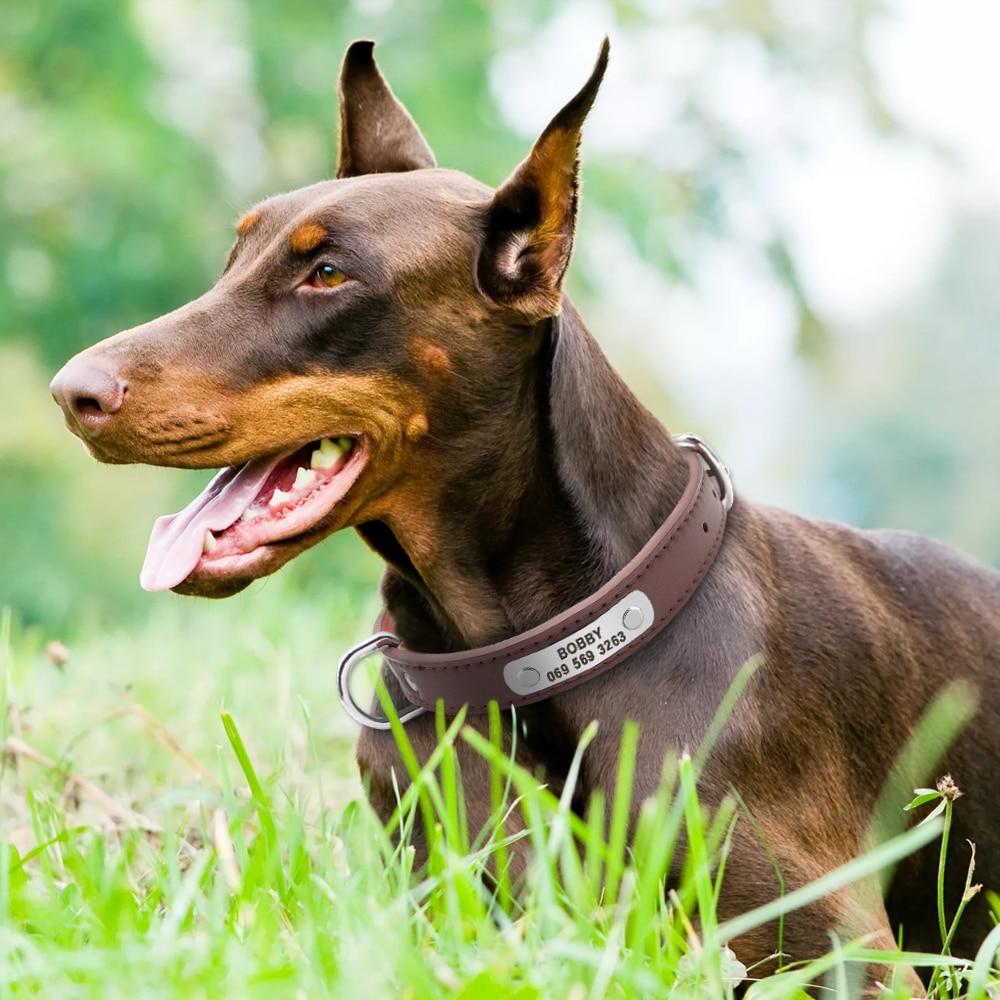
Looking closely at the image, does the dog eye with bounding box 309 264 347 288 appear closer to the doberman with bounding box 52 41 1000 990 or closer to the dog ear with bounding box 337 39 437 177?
the doberman with bounding box 52 41 1000 990

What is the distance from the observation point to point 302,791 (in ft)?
12.2

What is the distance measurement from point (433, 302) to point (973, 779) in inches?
66.7

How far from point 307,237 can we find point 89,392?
0.56m

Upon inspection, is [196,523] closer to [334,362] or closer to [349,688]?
[334,362]

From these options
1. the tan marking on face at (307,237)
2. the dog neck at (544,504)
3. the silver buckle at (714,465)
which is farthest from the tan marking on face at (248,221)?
the silver buckle at (714,465)

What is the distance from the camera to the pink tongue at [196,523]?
281 centimetres

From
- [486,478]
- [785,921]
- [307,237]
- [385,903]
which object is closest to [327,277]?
[307,237]

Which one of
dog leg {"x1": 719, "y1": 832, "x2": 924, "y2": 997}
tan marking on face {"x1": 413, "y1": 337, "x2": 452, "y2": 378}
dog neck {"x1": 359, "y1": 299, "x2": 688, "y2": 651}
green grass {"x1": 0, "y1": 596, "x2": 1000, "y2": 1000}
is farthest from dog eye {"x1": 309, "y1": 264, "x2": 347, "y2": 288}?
dog leg {"x1": 719, "y1": 832, "x2": 924, "y2": 997}

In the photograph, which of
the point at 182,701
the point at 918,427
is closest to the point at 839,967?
the point at 182,701

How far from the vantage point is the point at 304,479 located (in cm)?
293

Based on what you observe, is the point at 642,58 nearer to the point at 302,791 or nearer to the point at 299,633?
the point at 299,633

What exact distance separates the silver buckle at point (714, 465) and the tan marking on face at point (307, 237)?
2.93 ft

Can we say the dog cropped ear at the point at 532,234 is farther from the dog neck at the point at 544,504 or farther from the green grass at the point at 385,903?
the green grass at the point at 385,903

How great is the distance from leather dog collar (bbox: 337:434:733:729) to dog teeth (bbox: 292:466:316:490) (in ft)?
1.40
